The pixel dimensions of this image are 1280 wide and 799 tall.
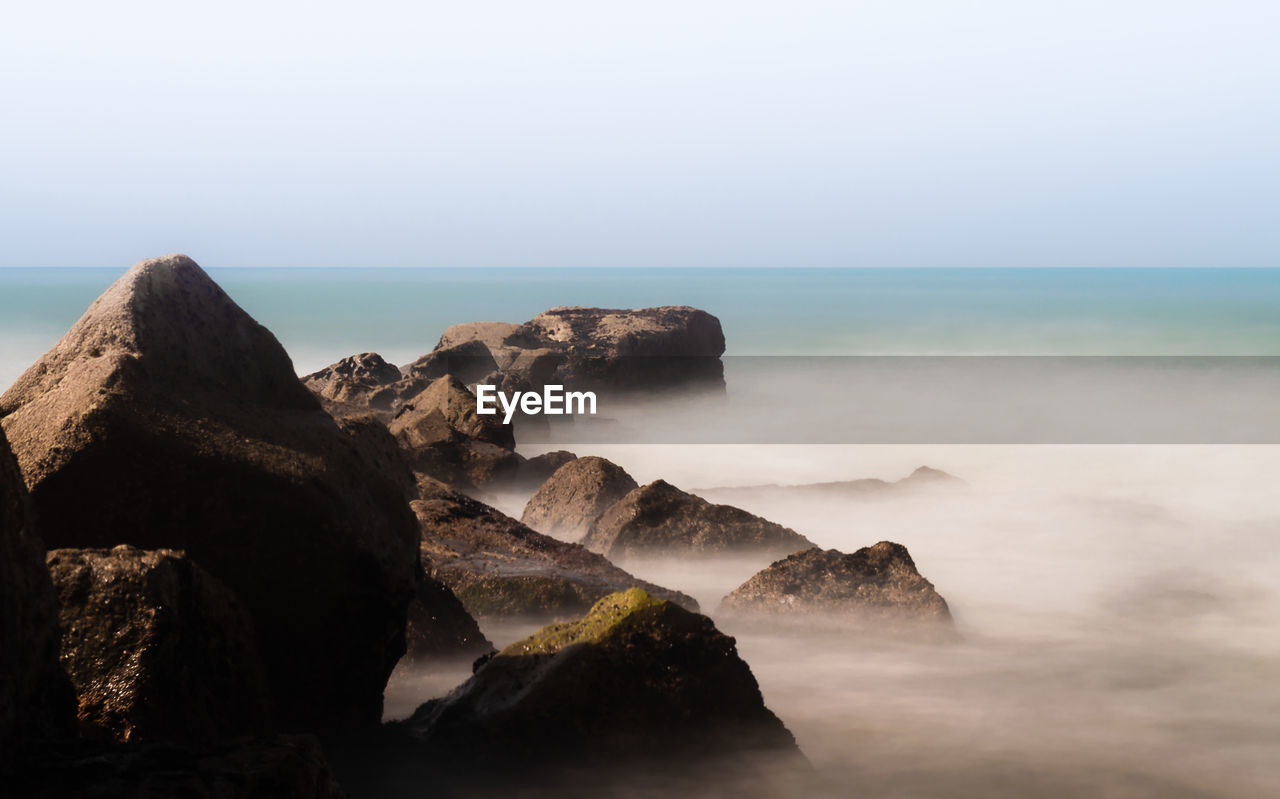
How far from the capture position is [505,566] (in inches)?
251

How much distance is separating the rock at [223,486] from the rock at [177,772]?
143 centimetres

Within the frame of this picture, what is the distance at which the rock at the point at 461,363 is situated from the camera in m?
18.3

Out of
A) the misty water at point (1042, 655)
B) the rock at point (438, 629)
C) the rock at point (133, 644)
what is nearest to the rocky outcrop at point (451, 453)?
the misty water at point (1042, 655)

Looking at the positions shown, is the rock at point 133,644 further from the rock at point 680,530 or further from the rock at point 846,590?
the rock at point 680,530

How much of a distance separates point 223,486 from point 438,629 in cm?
176

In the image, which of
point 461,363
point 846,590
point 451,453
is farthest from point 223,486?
point 461,363

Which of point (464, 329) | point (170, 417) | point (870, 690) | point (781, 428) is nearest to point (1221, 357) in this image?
point (781, 428)

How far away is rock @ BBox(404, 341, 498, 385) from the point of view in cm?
1834

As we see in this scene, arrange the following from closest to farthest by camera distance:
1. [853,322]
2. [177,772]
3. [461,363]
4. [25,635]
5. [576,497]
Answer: [177,772] < [25,635] < [576,497] < [461,363] < [853,322]

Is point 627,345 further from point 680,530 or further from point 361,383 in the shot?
point 680,530

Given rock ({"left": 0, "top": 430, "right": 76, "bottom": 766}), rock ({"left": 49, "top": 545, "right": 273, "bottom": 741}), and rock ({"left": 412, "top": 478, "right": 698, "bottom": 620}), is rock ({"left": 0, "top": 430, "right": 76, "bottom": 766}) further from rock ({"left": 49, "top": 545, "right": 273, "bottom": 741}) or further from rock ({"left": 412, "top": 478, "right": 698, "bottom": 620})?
rock ({"left": 412, "top": 478, "right": 698, "bottom": 620})

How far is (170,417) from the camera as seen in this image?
13.1ft

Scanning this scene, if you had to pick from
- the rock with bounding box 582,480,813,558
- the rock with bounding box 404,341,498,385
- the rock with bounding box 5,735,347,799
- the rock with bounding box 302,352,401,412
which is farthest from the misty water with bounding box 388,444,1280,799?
the rock with bounding box 404,341,498,385

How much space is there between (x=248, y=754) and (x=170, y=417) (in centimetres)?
183
